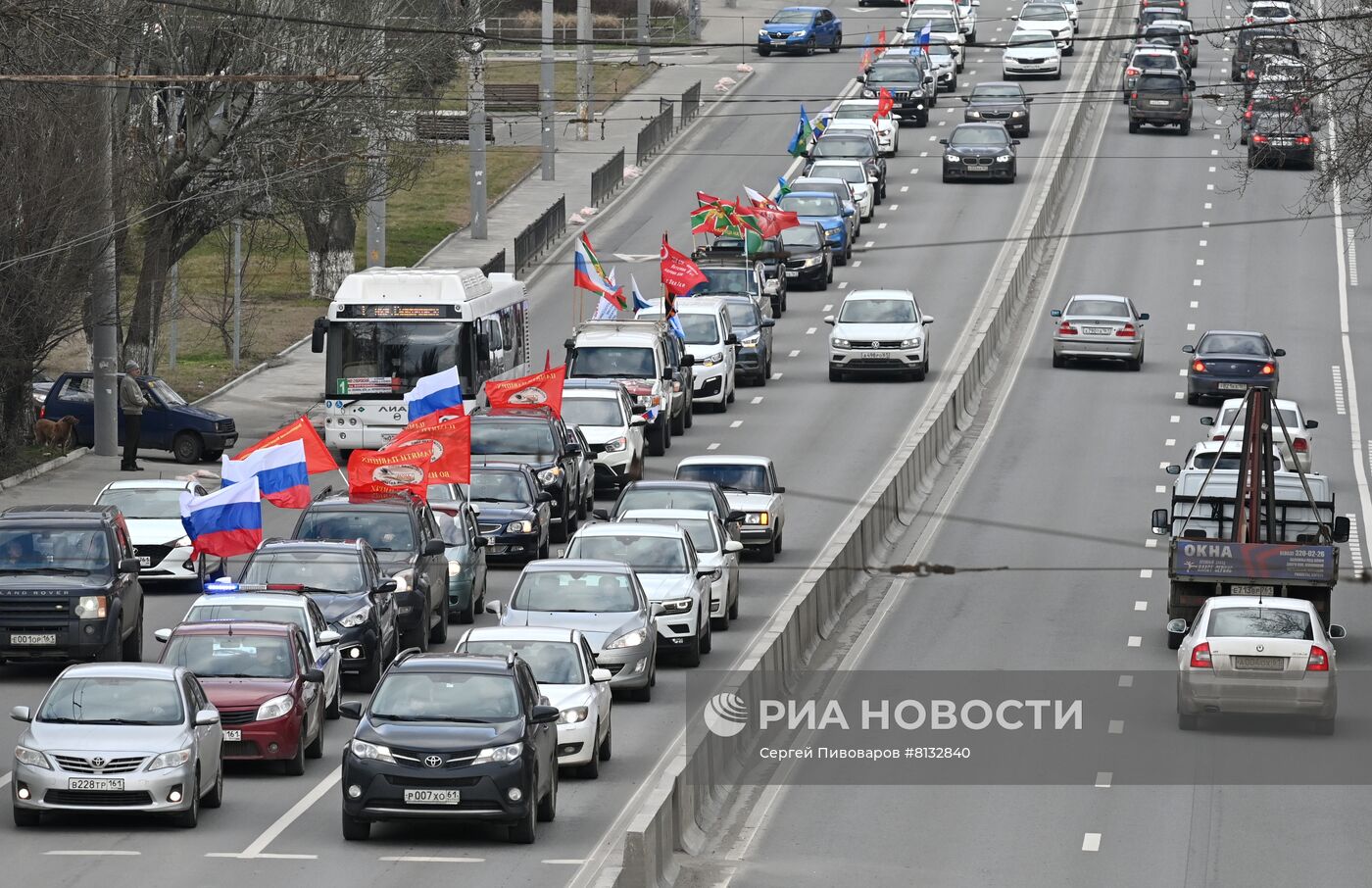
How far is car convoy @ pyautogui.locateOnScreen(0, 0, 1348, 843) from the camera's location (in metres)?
19.3

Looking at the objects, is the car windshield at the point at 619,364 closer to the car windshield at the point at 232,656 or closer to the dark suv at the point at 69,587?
the dark suv at the point at 69,587

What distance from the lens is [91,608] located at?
2525cm

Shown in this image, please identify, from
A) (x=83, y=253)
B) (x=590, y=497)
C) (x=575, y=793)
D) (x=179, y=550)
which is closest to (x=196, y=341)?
(x=83, y=253)

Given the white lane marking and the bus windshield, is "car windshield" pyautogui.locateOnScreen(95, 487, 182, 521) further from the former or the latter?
the white lane marking

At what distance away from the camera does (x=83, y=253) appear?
38969 millimetres

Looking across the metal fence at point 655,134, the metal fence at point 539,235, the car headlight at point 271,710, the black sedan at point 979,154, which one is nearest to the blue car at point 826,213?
the metal fence at point 539,235

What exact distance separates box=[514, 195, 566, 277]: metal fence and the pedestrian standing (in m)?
21.7

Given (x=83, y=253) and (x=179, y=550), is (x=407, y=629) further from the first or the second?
(x=83, y=253)

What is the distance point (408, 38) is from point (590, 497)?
1503 centimetres

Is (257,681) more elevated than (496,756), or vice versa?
(496,756)

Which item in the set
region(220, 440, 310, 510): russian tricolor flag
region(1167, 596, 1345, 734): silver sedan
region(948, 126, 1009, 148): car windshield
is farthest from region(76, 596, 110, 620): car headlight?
region(948, 126, 1009, 148): car windshield

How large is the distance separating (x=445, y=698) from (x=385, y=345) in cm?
2109

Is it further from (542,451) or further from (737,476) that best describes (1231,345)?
(542,451)

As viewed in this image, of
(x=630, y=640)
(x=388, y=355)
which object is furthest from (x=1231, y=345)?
(x=630, y=640)
